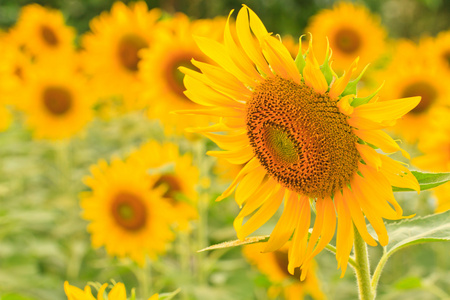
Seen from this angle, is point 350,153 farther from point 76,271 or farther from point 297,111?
point 76,271

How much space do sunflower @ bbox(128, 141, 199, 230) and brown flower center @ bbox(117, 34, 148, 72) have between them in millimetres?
778

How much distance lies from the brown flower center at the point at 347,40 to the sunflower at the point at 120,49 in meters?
1.35

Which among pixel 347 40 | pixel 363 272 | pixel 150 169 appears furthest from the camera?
pixel 347 40

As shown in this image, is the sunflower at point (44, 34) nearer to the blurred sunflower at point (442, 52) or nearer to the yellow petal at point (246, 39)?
the blurred sunflower at point (442, 52)

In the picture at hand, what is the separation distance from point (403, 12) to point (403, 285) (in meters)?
8.34

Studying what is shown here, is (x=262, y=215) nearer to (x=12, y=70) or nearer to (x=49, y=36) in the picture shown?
(x=12, y=70)

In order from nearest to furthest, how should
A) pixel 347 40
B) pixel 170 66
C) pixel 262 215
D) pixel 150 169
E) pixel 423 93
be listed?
1. pixel 262 215
2. pixel 150 169
3. pixel 170 66
4. pixel 423 93
5. pixel 347 40

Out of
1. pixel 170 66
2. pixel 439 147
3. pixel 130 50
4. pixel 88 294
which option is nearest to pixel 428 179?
pixel 88 294

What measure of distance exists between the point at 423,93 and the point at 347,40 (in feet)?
3.44

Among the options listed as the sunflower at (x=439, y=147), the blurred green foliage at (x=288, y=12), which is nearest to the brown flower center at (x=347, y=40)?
the sunflower at (x=439, y=147)

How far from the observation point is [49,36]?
4.22 m

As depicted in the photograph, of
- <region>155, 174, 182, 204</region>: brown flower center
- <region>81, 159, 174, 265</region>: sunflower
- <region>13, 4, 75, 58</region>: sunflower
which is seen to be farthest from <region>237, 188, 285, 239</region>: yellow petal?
<region>13, 4, 75, 58</region>: sunflower

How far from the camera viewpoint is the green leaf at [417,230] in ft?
2.69

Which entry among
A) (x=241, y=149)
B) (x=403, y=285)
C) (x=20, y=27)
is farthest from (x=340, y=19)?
(x=241, y=149)
